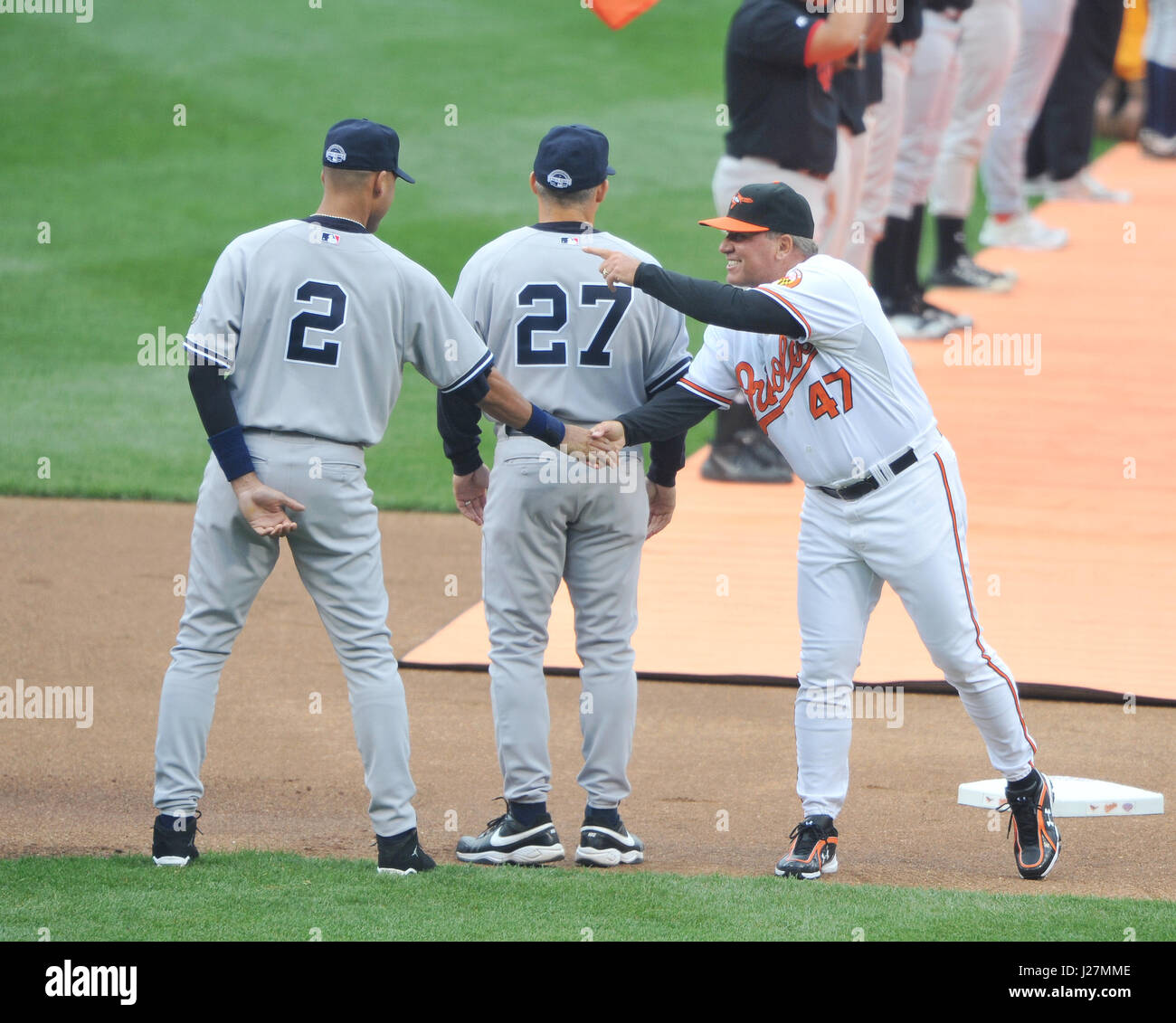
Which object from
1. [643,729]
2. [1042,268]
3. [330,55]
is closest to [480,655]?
[643,729]

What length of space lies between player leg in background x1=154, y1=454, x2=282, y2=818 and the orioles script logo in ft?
4.59

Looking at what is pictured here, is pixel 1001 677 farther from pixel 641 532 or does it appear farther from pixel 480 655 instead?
pixel 480 655

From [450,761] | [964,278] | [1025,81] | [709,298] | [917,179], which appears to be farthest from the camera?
[1025,81]

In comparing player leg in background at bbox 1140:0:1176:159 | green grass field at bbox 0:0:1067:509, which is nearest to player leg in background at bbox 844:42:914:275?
green grass field at bbox 0:0:1067:509

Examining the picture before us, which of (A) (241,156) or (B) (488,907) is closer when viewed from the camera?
(B) (488,907)

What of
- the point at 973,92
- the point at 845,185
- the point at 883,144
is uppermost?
the point at 973,92

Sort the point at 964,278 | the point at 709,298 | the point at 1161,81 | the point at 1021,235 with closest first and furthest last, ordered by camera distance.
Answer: the point at 709,298
the point at 964,278
the point at 1021,235
the point at 1161,81

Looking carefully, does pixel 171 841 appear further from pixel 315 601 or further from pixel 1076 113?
pixel 1076 113

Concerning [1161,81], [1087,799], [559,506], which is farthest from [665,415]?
[1161,81]

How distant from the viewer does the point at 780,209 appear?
4738 mm

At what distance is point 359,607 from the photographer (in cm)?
455

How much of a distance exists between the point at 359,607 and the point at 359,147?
1.20m

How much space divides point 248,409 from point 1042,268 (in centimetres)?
1082

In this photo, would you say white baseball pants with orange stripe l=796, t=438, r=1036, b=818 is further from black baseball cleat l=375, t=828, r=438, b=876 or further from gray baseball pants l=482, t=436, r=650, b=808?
black baseball cleat l=375, t=828, r=438, b=876
